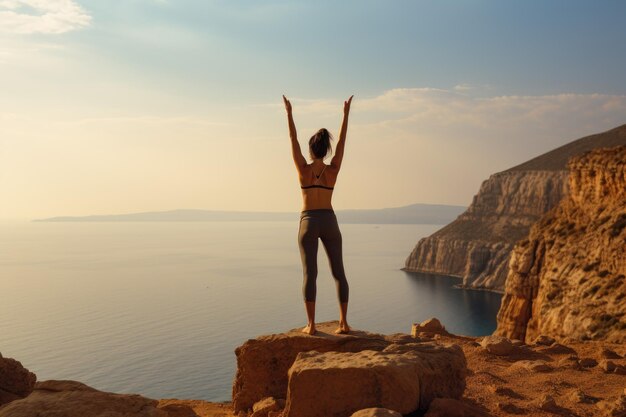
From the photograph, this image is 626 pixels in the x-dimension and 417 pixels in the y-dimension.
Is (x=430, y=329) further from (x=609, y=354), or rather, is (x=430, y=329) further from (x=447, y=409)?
(x=447, y=409)

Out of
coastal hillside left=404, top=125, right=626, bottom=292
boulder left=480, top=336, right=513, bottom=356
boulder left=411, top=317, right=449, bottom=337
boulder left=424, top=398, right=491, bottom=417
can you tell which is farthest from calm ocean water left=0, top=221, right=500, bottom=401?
boulder left=424, top=398, right=491, bottom=417

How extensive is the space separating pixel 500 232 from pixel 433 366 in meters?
162

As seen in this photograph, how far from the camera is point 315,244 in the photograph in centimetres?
963

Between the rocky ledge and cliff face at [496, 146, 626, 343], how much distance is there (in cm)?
1773

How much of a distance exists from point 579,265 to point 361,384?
121 ft

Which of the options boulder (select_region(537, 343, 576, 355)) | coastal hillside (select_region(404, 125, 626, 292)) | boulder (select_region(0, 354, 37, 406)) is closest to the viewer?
boulder (select_region(0, 354, 37, 406))

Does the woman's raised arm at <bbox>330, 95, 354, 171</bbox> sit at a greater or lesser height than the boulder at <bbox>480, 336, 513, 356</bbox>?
greater

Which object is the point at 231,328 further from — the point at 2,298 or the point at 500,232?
the point at 500,232

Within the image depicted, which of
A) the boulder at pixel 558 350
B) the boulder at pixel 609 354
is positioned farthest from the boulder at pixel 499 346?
the boulder at pixel 609 354

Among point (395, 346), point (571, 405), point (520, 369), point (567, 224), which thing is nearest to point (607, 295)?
point (567, 224)

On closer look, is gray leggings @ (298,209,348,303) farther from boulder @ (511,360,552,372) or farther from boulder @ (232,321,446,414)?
boulder @ (511,360,552,372)

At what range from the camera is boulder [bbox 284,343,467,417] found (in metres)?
7.32

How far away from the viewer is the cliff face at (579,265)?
33.4m

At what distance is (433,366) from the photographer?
8195 mm
